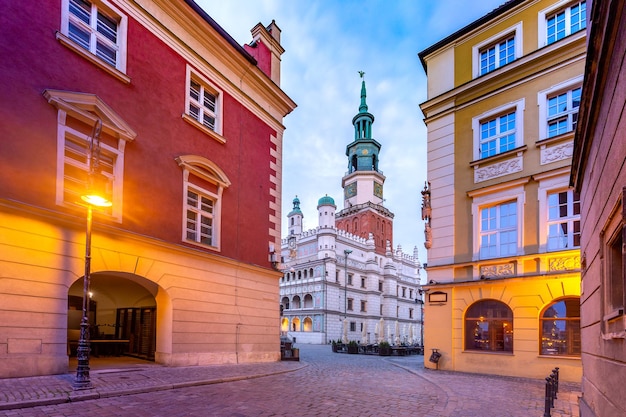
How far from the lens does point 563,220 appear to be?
45.5 feet

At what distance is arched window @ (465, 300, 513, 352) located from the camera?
47.8 feet

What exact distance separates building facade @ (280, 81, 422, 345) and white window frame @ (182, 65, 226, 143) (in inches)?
1274

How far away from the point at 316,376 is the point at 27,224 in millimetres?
9693

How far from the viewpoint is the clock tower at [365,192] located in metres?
67.8

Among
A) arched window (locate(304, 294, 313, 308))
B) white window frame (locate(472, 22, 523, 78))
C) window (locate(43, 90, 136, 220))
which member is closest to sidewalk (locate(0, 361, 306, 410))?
window (locate(43, 90, 136, 220))

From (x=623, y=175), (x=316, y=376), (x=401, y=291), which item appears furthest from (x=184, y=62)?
(x=401, y=291)

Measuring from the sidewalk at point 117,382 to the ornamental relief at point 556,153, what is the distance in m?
12.3

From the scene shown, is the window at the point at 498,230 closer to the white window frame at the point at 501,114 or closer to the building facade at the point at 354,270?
the white window frame at the point at 501,114

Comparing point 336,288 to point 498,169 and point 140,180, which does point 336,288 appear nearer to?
point 498,169

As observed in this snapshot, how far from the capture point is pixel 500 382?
41.1 ft

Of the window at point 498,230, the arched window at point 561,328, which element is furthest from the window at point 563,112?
the arched window at point 561,328

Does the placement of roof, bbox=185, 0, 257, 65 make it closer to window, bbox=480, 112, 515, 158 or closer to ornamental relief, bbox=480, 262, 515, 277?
window, bbox=480, 112, 515, 158

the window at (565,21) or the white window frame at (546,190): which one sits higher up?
the window at (565,21)

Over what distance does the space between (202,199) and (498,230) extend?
37.9 feet
